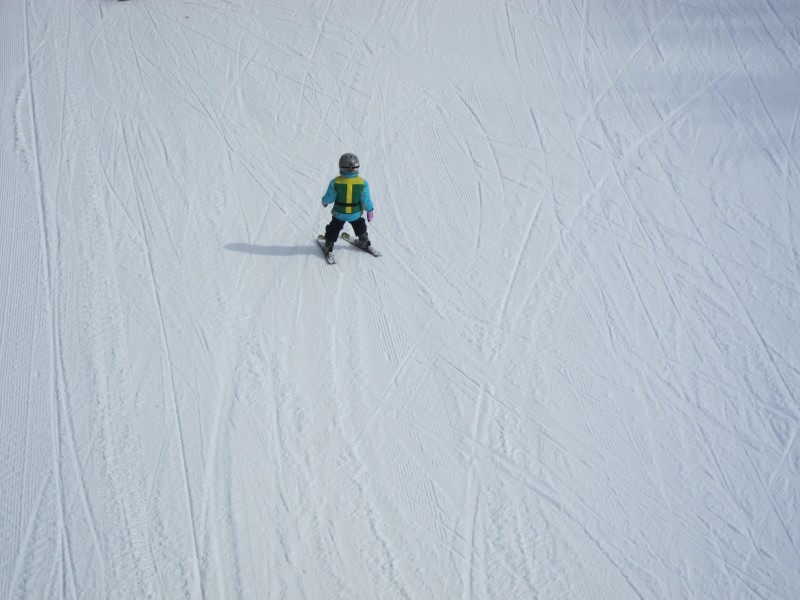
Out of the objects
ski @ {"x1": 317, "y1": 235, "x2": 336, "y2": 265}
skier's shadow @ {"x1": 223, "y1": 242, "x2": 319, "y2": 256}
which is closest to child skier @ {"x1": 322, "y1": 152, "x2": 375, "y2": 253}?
ski @ {"x1": 317, "y1": 235, "x2": 336, "y2": 265}

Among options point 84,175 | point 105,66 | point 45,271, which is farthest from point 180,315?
point 105,66

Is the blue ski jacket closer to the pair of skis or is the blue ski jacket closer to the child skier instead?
the child skier

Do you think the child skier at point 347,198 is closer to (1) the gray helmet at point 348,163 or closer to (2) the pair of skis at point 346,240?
(1) the gray helmet at point 348,163

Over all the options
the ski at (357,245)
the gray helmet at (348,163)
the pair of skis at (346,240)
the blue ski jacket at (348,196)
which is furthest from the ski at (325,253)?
the gray helmet at (348,163)

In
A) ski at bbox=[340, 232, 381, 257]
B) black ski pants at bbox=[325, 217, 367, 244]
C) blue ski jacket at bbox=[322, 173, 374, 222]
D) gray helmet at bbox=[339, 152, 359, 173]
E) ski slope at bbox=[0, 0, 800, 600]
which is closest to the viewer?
ski slope at bbox=[0, 0, 800, 600]

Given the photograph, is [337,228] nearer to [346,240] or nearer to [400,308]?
[346,240]

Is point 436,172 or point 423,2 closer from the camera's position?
point 436,172

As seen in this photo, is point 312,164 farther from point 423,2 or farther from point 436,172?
point 423,2

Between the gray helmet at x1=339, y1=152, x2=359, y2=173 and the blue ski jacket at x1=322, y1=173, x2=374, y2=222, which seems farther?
the blue ski jacket at x1=322, y1=173, x2=374, y2=222

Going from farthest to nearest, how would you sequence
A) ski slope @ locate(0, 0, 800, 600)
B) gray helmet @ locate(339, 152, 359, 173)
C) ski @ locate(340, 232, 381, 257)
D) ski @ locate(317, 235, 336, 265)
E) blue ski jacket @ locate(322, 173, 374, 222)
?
ski @ locate(340, 232, 381, 257), ski @ locate(317, 235, 336, 265), blue ski jacket @ locate(322, 173, 374, 222), gray helmet @ locate(339, 152, 359, 173), ski slope @ locate(0, 0, 800, 600)
